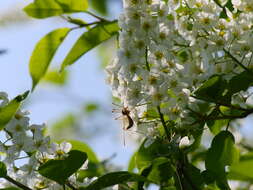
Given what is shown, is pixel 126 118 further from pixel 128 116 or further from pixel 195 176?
pixel 195 176

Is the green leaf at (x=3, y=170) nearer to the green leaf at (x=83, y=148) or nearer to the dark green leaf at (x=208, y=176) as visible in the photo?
the green leaf at (x=83, y=148)

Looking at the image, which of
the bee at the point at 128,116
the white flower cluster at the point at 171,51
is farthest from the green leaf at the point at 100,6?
the bee at the point at 128,116

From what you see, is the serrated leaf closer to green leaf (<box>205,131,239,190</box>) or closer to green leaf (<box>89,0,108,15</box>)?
green leaf (<box>205,131,239,190</box>)

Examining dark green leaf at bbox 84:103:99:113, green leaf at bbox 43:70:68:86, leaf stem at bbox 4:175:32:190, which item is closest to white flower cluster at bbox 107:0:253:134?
leaf stem at bbox 4:175:32:190

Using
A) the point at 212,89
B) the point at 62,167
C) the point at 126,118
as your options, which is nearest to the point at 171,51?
the point at 212,89

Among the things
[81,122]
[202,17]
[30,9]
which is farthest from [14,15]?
[202,17]

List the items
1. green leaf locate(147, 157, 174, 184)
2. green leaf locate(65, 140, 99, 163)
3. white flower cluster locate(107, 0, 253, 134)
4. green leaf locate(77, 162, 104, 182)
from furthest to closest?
green leaf locate(77, 162, 104, 182) → green leaf locate(65, 140, 99, 163) → green leaf locate(147, 157, 174, 184) → white flower cluster locate(107, 0, 253, 134)

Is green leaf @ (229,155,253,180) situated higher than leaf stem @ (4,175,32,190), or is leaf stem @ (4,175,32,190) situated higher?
leaf stem @ (4,175,32,190)
